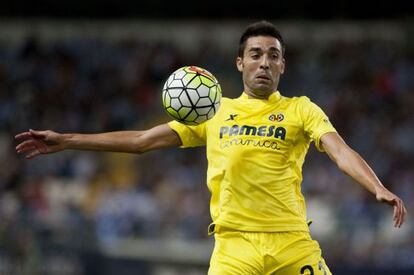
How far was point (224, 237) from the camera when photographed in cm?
718

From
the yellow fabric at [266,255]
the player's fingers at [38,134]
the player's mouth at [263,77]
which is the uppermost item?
the player's mouth at [263,77]

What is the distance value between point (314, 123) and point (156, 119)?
544 inches

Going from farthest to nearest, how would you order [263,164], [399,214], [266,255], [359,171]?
[263,164] → [266,255] → [359,171] → [399,214]

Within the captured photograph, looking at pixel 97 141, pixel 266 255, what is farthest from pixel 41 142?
pixel 266 255

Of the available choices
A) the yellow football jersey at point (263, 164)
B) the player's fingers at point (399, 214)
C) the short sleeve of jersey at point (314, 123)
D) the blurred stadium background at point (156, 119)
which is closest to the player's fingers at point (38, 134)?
the yellow football jersey at point (263, 164)

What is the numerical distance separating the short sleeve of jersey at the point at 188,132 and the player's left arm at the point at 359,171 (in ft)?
3.23

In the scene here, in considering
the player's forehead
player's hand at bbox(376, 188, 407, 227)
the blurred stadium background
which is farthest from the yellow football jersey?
the blurred stadium background

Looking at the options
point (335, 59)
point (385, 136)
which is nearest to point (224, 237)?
point (385, 136)

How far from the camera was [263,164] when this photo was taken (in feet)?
23.5

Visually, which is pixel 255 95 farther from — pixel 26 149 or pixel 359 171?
pixel 26 149

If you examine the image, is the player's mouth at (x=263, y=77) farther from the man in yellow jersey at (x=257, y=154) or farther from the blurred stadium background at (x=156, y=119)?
the blurred stadium background at (x=156, y=119)

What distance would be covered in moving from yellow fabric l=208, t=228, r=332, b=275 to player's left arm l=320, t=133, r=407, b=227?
698mm

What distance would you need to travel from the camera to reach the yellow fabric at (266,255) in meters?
6.98

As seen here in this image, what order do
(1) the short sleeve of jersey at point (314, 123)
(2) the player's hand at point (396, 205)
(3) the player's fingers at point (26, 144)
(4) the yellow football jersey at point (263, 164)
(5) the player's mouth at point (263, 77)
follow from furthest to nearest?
(5) the player's mouth at point (263, 77) → (3) the player's fingers at point (26, 144) → (4) the yellow football jersey at point (263, 164) → (1) the short sleeve of jersey at point (314, 123) → (2) the player's hand at point (396, 205)
